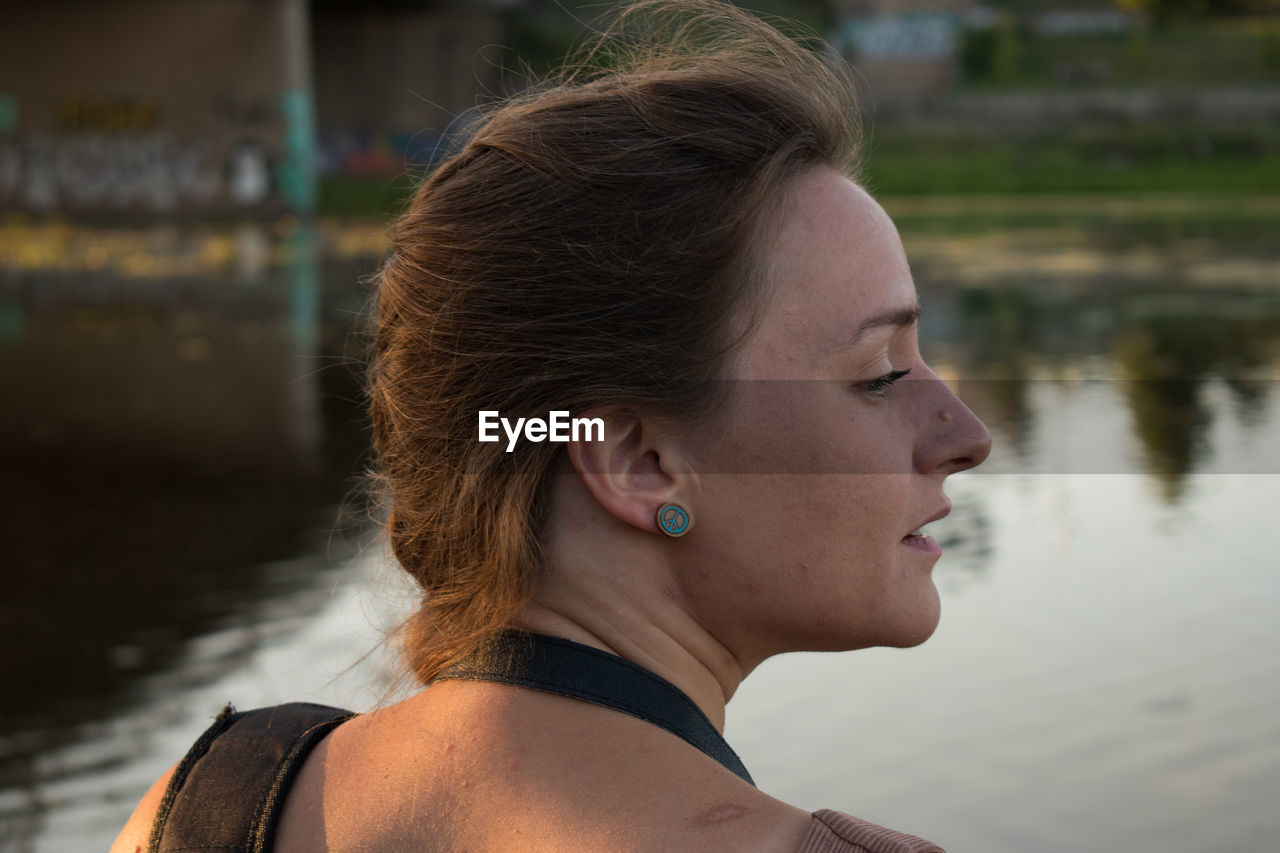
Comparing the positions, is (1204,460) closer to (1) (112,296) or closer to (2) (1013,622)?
(2) (1013,622)

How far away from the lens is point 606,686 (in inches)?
47.4

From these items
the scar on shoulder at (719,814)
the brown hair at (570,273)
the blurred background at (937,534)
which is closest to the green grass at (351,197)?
the blurred background at (937,534)

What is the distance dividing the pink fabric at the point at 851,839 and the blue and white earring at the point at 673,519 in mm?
390

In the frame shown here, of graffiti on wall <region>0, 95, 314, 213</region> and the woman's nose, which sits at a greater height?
the woman's nose

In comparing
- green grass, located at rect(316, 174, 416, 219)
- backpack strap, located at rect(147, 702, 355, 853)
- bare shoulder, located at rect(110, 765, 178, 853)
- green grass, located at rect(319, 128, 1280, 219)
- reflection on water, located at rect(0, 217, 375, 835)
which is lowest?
green grass, located at rect(316, 174, 416, 219)

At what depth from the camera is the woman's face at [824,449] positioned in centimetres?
134

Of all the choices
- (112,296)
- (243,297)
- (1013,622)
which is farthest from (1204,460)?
(112,296)

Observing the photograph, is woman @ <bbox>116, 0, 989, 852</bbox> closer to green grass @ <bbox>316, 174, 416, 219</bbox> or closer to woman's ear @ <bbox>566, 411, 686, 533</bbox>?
woman's ear @ <bbox>566, 411, 686, 533</bbox>

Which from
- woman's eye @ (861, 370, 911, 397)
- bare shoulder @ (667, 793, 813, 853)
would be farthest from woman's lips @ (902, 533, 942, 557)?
bare shoulder @ (667, 793, 813, 853)

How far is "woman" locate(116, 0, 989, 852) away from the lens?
4.32 feet

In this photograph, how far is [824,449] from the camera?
135cm

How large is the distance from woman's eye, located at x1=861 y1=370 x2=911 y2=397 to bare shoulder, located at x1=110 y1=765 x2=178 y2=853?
0.69m

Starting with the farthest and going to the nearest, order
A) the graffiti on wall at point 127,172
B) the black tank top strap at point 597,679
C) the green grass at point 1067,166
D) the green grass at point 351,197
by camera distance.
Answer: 1. the green grass at point 1067,166
2. the green grass at point 351,197
3. the graffiti on wall at point 127,172
4. the black tank top strap at point 597,679

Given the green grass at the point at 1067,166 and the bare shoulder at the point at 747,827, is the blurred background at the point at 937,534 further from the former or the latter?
the green grass at the point at 1067,166
